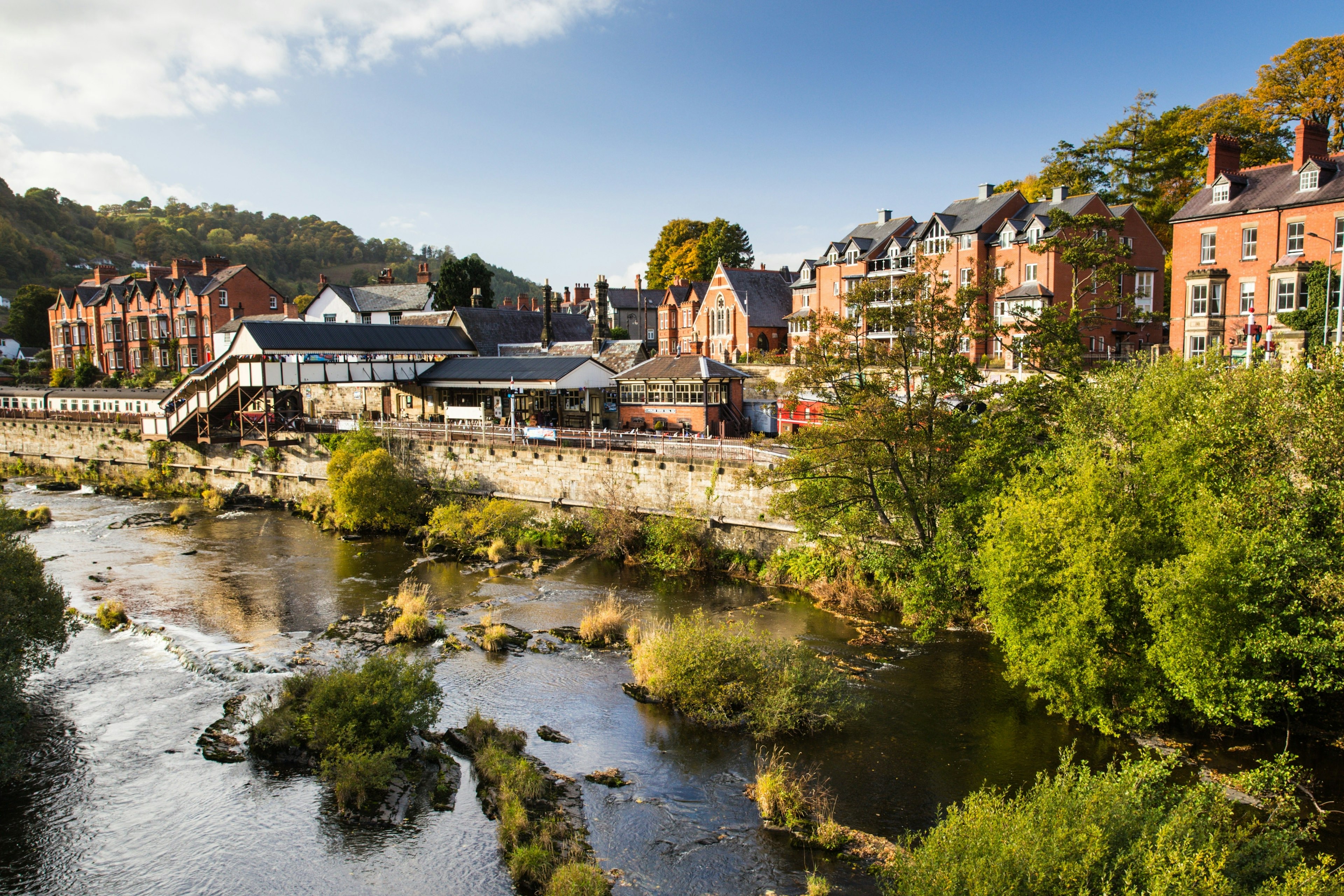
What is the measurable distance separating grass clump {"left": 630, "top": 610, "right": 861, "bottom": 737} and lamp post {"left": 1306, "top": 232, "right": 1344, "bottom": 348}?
18.1 m

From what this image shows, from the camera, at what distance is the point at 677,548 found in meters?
26.0

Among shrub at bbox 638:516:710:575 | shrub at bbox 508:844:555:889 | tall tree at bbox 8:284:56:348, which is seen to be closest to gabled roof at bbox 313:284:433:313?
tall tree at bbox 8:284:56:348

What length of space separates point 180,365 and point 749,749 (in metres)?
63.5

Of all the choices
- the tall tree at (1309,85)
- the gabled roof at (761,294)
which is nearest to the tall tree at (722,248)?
the gabled roof at (761,294)

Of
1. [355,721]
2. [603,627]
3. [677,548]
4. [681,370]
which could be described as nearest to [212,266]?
[681,370]

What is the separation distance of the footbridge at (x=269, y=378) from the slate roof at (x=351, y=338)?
5 centimetres

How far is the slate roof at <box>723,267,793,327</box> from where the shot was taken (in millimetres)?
55250

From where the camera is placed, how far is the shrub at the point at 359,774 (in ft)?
41.2

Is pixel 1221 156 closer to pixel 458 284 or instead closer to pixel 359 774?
pixel 359 774

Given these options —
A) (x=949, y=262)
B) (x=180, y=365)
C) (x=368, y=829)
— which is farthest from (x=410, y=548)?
(x=180, y=365)

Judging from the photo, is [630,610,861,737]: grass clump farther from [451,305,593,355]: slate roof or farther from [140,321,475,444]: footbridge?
[451,305,593,355]: slate roof

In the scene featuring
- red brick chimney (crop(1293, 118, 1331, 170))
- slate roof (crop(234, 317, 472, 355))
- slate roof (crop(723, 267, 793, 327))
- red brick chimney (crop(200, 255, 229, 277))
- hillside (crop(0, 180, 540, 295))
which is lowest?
slate roof (crop(234, 317, 472, 355))

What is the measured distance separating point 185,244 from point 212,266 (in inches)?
2826

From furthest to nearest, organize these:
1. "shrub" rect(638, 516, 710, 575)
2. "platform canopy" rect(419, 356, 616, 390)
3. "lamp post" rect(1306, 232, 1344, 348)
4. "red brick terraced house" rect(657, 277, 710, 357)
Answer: "red brick terraced house" rect(657, 277, 710, 357) < "platform canopy" rect(419, 356, 616, 390) < "shrub" rect(638, 516, 710, 575) < "lamp post" rect(1306, 232, 1344, 348)
